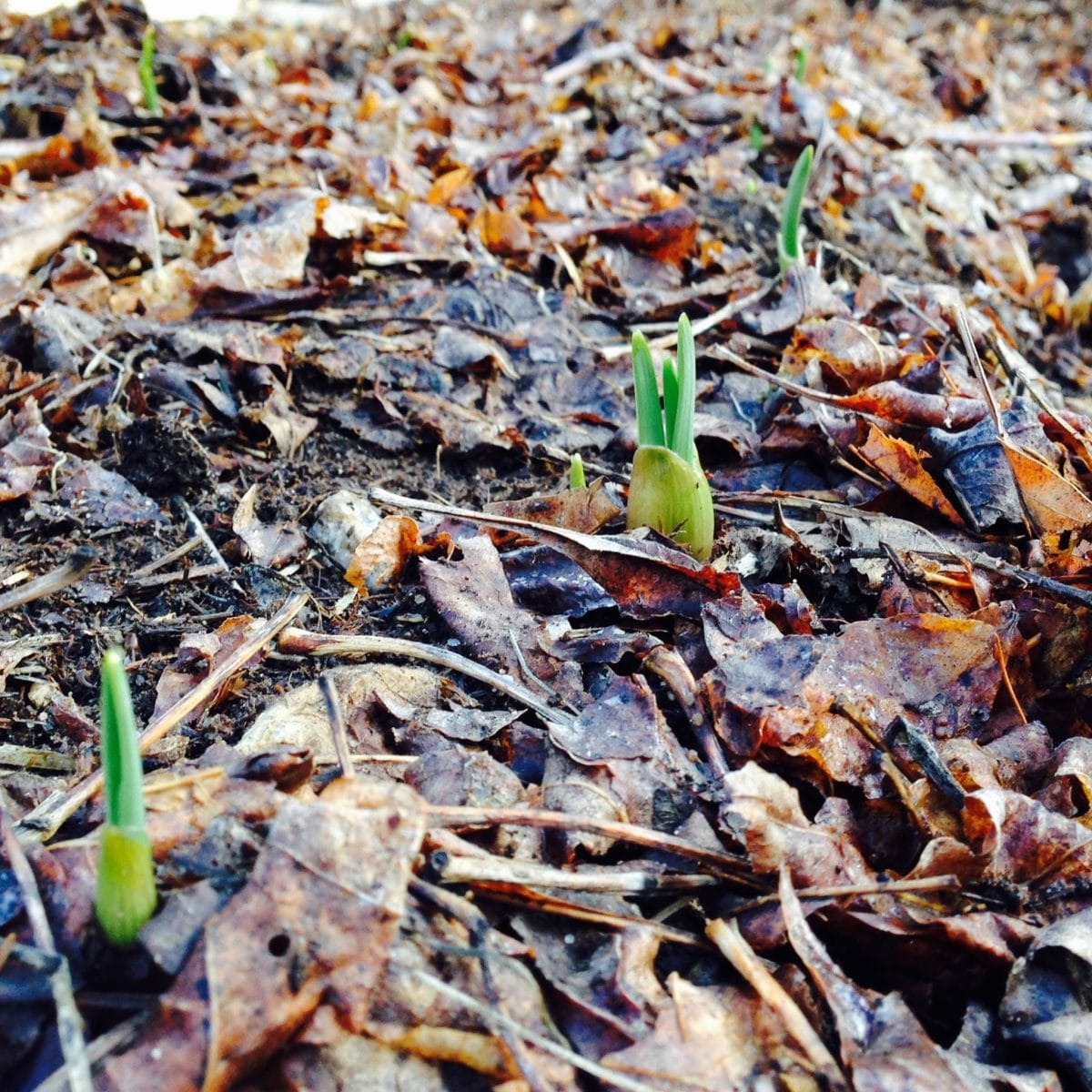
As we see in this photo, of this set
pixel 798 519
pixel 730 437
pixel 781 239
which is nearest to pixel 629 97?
pixel 781 239

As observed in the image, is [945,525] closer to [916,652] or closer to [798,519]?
[798,519]

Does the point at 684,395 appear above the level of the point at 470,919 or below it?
above

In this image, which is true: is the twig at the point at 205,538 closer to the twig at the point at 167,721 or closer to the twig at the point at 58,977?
the twig at the point at 167,721

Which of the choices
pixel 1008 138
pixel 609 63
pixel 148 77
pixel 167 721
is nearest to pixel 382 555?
pixel 167 721

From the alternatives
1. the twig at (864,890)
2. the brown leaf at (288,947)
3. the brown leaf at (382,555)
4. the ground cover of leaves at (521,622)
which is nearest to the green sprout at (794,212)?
the ground cover of leaves at (521,622)

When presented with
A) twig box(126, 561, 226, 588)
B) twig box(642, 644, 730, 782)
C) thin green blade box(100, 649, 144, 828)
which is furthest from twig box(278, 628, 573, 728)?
thin green blade box(100, 649, 144, 828)

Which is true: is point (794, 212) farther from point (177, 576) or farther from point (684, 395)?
point (177, 576)

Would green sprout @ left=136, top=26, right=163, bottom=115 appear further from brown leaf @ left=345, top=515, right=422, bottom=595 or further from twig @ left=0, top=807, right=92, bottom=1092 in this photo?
Answer: twig @ left=0, top=807, right=92, bottom=1092
